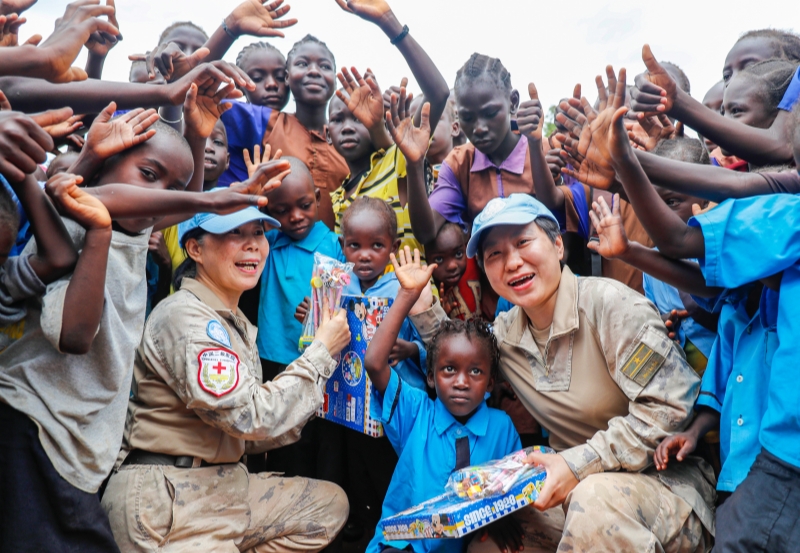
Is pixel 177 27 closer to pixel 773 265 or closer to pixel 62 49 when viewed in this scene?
pixel 62 49

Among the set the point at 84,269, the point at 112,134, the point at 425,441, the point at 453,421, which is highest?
the point at 112,134

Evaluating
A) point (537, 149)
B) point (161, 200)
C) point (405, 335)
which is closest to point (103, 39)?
point (161, 200)

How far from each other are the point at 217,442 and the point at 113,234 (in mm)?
1034

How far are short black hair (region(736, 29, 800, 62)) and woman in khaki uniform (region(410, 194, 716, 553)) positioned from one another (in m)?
1.70

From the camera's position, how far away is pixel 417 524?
9.20 ft

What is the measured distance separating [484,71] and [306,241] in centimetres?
163

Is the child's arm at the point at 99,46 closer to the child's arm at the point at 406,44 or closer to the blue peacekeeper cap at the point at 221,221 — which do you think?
the blue peacekeeper cap at the point at 221,221

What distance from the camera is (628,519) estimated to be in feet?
8.76

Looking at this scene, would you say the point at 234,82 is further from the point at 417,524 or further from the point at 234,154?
the point at 417,524

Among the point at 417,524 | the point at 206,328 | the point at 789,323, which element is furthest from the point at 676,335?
the point at 206,328

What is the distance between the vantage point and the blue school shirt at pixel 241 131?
15.0 ft

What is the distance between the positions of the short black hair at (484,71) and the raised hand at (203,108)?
1.72m

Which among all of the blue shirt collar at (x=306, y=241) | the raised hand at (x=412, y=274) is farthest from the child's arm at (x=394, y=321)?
the blue shirt collar at (x=306, y=241)

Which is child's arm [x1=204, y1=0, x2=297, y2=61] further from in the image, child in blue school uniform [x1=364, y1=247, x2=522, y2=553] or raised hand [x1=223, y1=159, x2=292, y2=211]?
child in blue school uniform [x1=364, y1=247, x2=522, y2=553]
